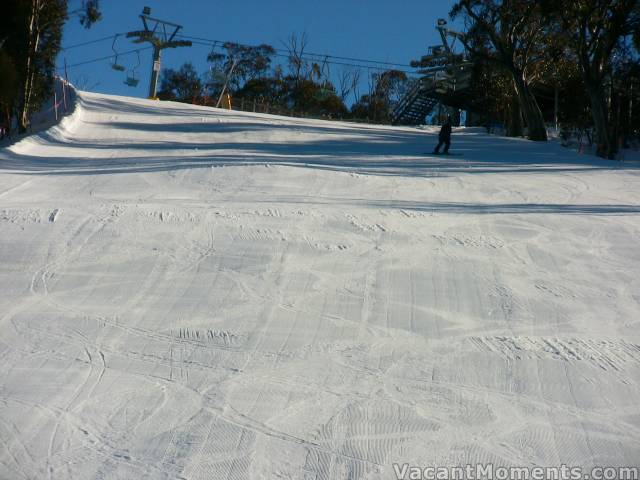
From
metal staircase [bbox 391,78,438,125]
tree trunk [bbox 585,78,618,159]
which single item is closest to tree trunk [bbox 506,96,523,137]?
tree trunk [bbox 585,78,618,159]

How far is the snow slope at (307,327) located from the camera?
5.61 meters

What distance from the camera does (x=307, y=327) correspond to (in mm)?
7824

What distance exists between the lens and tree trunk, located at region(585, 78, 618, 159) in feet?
86.5

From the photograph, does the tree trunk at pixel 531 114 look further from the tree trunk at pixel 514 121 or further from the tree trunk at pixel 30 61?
the tree trunk at pixel 30 61

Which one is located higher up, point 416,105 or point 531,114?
point 416,105

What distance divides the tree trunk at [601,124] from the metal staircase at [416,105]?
26.5 meters

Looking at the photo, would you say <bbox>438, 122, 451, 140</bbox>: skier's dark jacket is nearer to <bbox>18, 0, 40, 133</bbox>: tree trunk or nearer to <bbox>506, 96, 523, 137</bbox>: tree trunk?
<bbox>506, 96, 523, 137</bbox>: tree trunk

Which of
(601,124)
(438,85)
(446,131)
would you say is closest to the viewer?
(446,131)

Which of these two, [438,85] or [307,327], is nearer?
[307,327]

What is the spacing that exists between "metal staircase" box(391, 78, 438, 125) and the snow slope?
39.4 metres

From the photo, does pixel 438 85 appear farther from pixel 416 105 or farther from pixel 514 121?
pixel 514 121

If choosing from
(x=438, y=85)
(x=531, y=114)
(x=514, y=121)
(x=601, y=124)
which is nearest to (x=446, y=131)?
(x=601, y=124)

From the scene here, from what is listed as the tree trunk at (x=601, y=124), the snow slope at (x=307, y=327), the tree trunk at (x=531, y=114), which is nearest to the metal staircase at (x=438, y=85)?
the tree trunk at (x=531, y=114)

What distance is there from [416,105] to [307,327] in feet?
160
